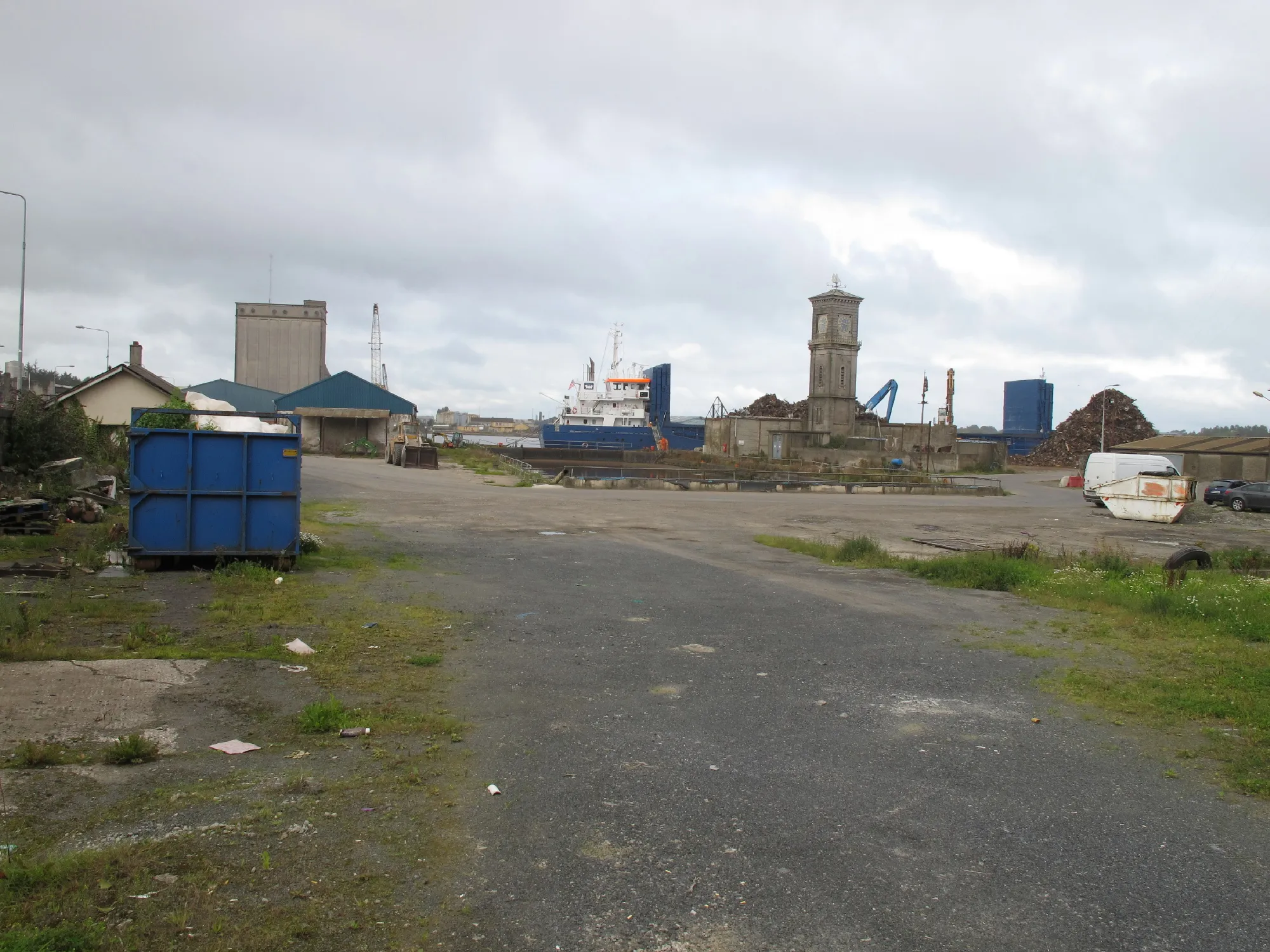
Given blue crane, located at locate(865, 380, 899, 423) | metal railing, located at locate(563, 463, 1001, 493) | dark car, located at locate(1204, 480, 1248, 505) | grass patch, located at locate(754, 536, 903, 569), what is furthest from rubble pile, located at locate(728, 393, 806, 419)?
grass patch, located at locate(754, 536, 903, 569)

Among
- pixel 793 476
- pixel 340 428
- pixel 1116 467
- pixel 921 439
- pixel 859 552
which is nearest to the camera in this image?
pixel 859 552

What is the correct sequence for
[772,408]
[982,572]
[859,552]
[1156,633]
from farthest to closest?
[772,408]
[859,552]
[982,572]
[1156,633]

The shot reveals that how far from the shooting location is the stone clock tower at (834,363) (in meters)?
72.2

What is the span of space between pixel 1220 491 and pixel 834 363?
39.1 meters

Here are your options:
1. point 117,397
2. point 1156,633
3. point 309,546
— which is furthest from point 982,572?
point 117,397

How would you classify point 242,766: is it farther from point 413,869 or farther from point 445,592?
point 445,592

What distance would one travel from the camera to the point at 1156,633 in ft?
30.5

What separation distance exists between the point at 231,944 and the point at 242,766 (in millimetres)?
1911

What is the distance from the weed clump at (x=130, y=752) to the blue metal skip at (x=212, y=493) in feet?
24.0

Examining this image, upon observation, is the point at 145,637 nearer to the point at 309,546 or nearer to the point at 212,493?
the point at 212,493

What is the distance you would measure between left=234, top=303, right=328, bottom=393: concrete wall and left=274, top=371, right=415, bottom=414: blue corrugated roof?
53.2 m

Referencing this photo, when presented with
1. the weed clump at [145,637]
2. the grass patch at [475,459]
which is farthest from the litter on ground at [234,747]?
the grass patch at [475,459]

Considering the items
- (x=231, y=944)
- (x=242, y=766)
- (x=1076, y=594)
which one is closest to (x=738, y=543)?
(x=1076, y=594)

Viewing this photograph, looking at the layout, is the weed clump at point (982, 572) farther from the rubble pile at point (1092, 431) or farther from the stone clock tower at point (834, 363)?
the rubble pile at point (1092, 431)
